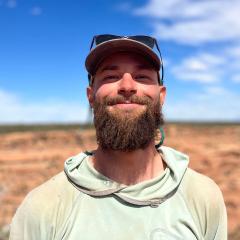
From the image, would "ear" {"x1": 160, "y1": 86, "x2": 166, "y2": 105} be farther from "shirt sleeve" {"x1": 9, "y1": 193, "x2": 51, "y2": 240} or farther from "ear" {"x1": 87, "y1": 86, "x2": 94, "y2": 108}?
"shirt sleeve" {"x1": 9, "y1": 193, "x2": 51, "y2": 240}

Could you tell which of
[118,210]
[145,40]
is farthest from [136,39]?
[118,210]

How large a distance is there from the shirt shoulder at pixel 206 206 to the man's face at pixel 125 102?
1.00 ft

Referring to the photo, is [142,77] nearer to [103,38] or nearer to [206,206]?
[103,38]

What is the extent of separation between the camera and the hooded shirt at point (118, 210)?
195cm

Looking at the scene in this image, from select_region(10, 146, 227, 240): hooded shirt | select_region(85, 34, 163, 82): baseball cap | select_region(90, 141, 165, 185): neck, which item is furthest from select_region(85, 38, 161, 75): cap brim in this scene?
select_region(10, 146, 227, 240): hooded shirt

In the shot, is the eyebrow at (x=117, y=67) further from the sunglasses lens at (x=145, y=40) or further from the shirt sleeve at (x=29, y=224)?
the shirt sleeve at (x=29, y=224)

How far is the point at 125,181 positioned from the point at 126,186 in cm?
9

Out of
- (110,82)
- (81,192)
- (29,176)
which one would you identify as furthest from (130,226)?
(29,176)

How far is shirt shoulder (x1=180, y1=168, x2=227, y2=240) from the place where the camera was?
81.6 inches

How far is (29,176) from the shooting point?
19.1 metres

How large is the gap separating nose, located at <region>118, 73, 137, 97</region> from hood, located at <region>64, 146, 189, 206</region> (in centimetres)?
37

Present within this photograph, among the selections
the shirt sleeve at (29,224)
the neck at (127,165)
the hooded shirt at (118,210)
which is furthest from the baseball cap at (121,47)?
the shirt sleeve at (29,224)

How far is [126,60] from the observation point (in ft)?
7.32

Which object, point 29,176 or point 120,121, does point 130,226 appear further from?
point 29,176
